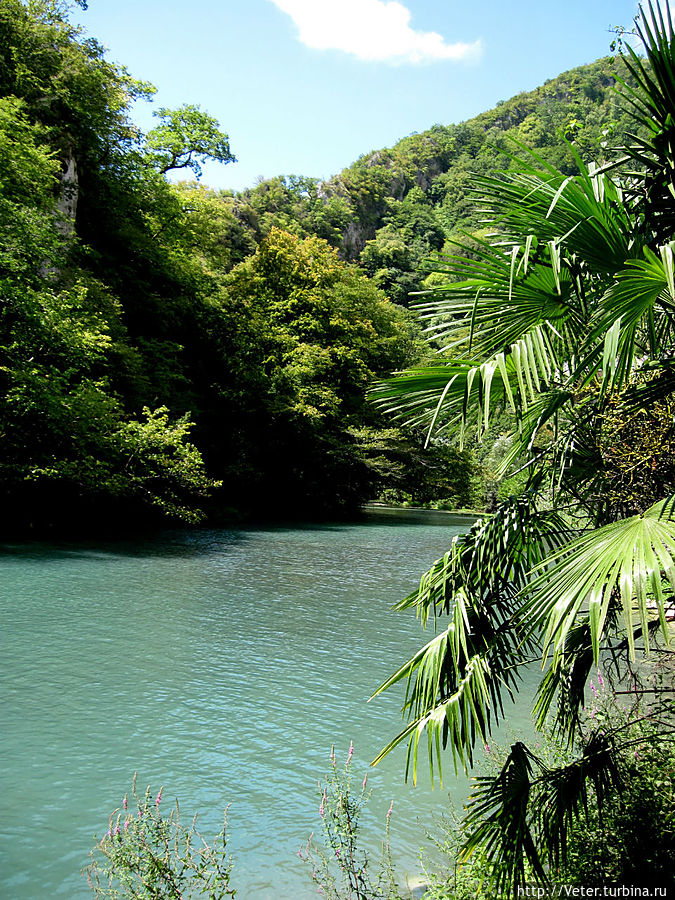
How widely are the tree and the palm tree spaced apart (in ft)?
84.3

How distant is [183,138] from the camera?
25.0 meters

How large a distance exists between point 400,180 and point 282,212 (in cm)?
3239

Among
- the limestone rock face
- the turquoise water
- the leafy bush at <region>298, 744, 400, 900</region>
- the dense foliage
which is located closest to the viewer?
the leafy bush at <region>298, 744, 400, 900</region>

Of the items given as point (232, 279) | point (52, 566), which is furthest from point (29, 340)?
point (232, 279)

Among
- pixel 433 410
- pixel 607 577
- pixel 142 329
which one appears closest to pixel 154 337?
pixel 142 329

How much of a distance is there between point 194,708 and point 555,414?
480cm

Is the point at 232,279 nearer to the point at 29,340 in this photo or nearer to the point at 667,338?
the point at 29,340

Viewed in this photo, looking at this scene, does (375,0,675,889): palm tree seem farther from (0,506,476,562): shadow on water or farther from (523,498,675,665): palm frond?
(0,506,476,562): shadow on water

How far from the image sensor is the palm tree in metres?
2.03

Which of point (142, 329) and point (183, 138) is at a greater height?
point (183, 138)

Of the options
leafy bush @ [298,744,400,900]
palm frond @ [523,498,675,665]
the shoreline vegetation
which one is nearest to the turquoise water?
leafy bush @ [298,744,400,900]

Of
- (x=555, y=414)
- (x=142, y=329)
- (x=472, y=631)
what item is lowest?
(x=472, y=631)

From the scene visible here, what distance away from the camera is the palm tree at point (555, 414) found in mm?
2027

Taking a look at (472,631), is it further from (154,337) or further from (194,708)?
(154,337)
